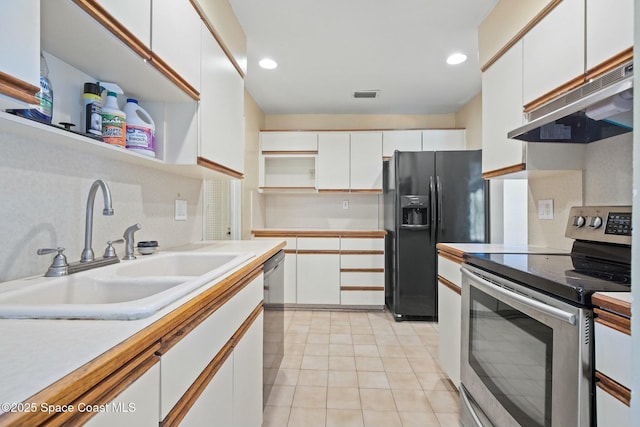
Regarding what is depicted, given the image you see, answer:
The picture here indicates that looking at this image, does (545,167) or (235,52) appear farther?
(235,52)

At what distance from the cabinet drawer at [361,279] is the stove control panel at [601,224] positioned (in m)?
2.08

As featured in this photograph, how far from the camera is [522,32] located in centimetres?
162

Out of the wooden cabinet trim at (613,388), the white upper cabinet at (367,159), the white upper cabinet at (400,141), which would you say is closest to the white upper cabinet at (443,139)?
the white upper cabinet at (400,141)

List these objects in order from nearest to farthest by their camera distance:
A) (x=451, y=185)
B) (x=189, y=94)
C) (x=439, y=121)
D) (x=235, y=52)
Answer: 1. (x=189, y=94)
2. (x=235, y=52)
3. (x=451, y=185)
4. (x=439, y=121)

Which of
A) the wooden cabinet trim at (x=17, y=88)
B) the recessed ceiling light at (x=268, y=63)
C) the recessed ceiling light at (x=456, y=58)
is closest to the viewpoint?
the wooden cabinet trim at (x=17, y=88)

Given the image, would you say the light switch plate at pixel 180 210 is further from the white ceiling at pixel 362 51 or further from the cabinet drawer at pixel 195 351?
the white ceiling at pixel 362 51

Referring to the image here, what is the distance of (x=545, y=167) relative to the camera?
155 cm

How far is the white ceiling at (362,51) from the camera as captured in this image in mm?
2006

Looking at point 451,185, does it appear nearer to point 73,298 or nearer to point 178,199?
point 178,199

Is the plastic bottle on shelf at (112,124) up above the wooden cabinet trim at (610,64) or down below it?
below

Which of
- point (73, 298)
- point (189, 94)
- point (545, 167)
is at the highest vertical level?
→ point (189, 94)

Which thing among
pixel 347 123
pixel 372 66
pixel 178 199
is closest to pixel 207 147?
pixel 178 199

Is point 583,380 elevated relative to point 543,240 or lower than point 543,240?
lower

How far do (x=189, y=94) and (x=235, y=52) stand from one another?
85cm
